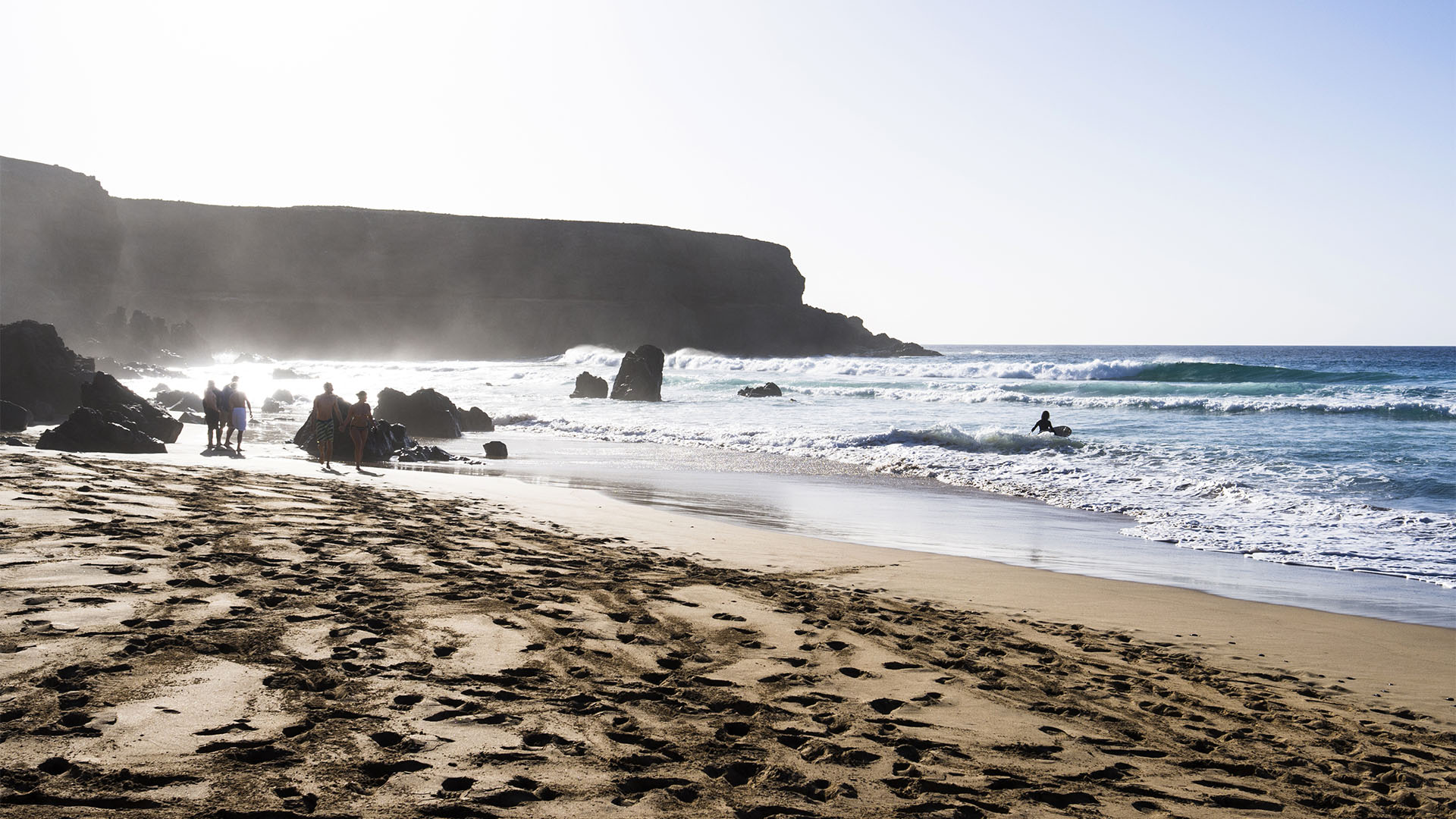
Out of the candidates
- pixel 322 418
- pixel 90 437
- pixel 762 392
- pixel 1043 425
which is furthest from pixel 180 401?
pixel 1043 425

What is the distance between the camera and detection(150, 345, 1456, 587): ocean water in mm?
10234

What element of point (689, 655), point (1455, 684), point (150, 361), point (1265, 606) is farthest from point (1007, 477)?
point (150, 361)

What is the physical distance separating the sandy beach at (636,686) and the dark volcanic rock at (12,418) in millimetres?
10719

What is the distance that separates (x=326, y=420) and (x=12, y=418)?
20.8ft

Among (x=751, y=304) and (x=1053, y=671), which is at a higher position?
(x=751, y=304)

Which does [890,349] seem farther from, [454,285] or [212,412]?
[212,412]

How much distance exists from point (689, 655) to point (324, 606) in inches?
75.8

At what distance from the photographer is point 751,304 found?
4712 inches

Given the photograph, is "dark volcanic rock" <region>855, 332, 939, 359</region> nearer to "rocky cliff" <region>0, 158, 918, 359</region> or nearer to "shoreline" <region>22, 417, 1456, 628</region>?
"rocky cliff" <region>0, 158, 918, 359</region>

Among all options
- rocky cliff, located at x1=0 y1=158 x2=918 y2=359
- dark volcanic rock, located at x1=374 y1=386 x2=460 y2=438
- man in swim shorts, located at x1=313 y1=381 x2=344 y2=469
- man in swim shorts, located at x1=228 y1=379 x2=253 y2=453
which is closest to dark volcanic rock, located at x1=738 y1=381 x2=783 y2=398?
dark volcanic rock, located at x1=374 y1=386 x2=460 y2=438

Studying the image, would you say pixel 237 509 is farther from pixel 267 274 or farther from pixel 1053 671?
pixel 267 274

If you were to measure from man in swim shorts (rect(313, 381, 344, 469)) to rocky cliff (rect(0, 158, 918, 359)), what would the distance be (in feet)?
290

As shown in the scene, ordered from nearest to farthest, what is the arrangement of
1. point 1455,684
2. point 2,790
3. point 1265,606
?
point 2,790 → point 1455,684 → point 1265,606

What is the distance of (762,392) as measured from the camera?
37500 mm
